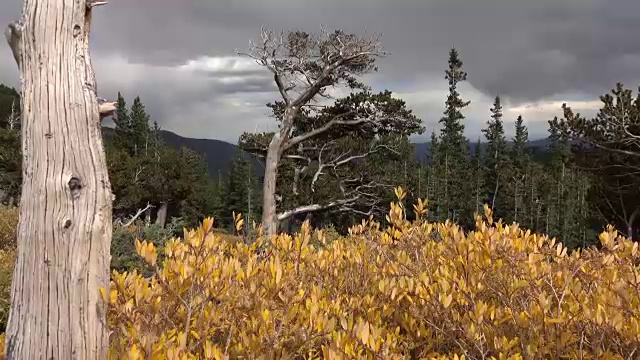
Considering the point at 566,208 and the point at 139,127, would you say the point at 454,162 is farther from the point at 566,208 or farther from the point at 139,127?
the point at 139,127

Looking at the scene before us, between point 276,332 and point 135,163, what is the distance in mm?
38602

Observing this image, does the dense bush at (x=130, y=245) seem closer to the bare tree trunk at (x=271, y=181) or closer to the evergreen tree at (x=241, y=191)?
the bare tree trunk at (x=271, y=181)

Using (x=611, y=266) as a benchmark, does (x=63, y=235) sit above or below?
above

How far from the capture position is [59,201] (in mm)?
1994

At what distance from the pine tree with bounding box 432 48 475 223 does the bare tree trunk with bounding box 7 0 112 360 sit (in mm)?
49579

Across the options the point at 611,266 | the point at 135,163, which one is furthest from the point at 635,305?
the point at 135,163

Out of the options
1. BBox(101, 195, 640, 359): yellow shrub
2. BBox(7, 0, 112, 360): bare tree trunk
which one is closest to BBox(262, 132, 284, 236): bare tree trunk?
BBox(101, 195, 640, 359): yellow shrub

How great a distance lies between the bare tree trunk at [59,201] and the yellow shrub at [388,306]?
0.44 ft

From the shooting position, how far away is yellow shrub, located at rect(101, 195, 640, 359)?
2.04 meters

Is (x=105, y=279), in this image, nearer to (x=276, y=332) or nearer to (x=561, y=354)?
(x=276, y=332)

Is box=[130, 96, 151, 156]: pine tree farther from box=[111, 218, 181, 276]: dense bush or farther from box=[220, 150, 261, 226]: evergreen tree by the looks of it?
box=[111, 218, 181, 276]: dense bush

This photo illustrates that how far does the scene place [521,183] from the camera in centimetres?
5234

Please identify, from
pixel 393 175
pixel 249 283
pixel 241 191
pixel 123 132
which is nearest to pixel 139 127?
pixel 123 132

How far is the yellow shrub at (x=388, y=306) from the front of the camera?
2.04 metres
